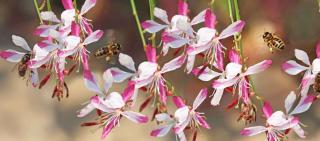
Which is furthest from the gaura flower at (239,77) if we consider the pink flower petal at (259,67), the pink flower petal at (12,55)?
the pink flower petal at (12,55)

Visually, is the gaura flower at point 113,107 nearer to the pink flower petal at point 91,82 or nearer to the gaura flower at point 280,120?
the pink flower petal at point 91,82

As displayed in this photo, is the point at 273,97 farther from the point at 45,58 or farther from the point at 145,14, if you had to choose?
the point at 45,58

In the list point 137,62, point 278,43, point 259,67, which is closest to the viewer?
point 259,67

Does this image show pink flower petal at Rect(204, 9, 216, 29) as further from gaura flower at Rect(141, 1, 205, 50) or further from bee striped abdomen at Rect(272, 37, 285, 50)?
bee striped abdomen at Rect(272, 37, 285, 50)

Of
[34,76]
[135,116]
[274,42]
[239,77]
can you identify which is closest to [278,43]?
[274,42]

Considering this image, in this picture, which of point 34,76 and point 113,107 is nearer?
point 113,107

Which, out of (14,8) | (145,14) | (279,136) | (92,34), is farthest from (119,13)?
(279,136)

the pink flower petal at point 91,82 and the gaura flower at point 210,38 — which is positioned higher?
the gaura flower at point 210,38

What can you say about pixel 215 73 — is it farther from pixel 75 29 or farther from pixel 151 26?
pixel 75 29
